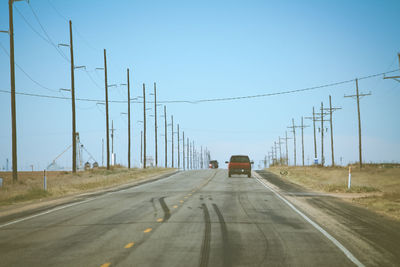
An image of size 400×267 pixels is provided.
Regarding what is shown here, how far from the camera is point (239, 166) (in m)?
43.1

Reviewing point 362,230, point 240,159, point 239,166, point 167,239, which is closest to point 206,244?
point 167,239

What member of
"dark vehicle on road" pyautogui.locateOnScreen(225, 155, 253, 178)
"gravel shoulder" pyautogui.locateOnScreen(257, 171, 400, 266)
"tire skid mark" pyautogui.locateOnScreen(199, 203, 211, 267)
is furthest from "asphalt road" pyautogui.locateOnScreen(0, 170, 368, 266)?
"dark vehicle on road" pyautogui.locateOnScreen(225, 155, 253, 178)

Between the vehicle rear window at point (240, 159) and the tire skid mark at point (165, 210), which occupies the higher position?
the vehicle rear window at point (240, 159)

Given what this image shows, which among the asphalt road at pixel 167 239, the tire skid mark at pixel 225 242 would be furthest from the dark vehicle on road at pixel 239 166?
the tire skid mark at pixel 225 242

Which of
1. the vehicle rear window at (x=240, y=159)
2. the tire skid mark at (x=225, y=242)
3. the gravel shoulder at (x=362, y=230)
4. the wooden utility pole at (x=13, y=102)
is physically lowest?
the gravel shoulder at (x=362, y=230)

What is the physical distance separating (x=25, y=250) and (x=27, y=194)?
47.3 feet

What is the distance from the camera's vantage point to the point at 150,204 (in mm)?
17125

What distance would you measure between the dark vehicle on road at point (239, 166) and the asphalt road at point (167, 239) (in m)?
27.5

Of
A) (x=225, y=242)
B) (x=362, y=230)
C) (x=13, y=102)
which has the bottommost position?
(x=362, y=230)

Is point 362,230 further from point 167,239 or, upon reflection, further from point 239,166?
point 239,166

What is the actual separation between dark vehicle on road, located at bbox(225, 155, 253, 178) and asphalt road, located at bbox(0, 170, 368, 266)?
27481mm

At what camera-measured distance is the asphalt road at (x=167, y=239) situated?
300 inches

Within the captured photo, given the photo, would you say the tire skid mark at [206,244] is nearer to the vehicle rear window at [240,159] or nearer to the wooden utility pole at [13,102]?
the wooden utility pole at [13,102]

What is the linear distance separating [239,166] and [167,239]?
33966 millimetres
